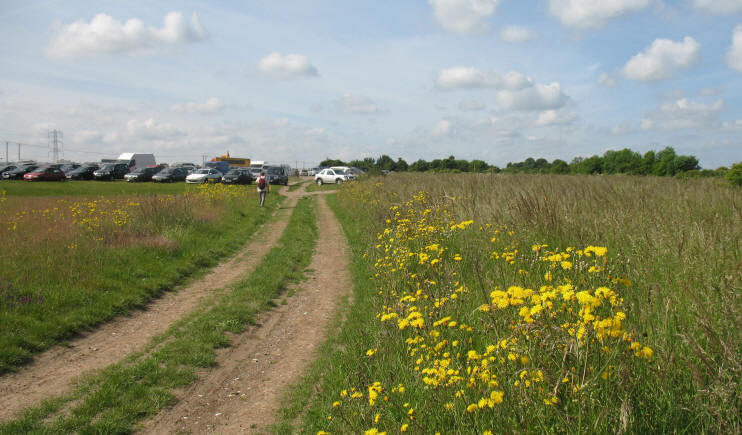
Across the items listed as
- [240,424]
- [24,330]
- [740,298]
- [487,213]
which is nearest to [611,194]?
[487,213]

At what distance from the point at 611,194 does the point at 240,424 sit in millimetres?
8370

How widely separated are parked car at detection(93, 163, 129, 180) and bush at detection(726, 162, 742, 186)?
2082 inches

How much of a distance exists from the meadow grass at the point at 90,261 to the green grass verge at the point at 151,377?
4.42 ft

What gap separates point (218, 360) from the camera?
18.9ft

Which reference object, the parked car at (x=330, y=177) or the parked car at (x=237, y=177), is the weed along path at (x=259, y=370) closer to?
the parked car at (x=237, y=177)

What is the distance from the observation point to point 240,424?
427 centimetres

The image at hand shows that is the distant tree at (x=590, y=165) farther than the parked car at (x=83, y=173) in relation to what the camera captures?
No

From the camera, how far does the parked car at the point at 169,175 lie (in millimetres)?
47016

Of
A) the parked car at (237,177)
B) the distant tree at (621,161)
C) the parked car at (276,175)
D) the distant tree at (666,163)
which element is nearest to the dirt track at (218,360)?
the distant tree at (666,163)

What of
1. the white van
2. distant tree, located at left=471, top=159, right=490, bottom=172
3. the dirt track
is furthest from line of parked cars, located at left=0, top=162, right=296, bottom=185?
the dirt track

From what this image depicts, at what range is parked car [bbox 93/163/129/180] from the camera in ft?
157

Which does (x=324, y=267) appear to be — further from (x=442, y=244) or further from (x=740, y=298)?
(x=740, y=298)

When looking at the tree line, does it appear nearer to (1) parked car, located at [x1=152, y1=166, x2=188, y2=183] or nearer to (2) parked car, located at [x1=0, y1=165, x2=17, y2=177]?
(1) parked car, located at [x1=152, y1=166, x2=188, y2=183]

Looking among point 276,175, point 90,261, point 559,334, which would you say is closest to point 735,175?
point 559,334
